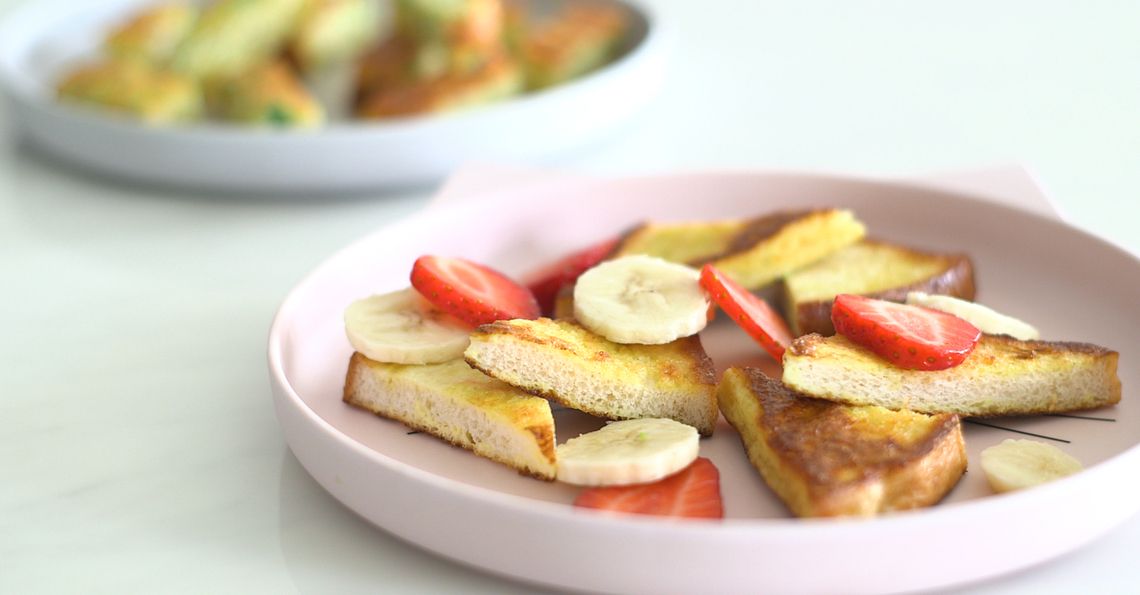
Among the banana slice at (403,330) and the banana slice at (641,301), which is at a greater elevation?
the banana slice at (641,301)

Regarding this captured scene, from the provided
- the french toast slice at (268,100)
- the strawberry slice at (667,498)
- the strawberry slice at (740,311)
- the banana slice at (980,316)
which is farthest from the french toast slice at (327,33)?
the strawberry slice at (667,498)

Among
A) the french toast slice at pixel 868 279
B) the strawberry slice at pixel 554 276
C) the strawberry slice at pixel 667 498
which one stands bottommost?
the strawberry slice at pixel 554 276

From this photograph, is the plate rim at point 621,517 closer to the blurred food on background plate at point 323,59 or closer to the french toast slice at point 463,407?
the french toast slice at point 463,407

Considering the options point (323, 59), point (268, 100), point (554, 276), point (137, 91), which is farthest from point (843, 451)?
point (323, 59)

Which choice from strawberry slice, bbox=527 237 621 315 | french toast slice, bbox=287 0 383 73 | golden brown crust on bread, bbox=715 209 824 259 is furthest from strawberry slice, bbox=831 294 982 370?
french toast slice, bbox=287 0 383 73

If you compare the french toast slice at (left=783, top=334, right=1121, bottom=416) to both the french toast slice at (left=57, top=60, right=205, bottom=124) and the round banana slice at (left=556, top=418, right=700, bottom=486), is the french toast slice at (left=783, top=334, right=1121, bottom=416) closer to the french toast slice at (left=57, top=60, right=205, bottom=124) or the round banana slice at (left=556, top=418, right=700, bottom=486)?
the round banana slice at (left=556, top=418, right=700, bottom=486)

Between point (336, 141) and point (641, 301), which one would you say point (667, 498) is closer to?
point (641, 301)
